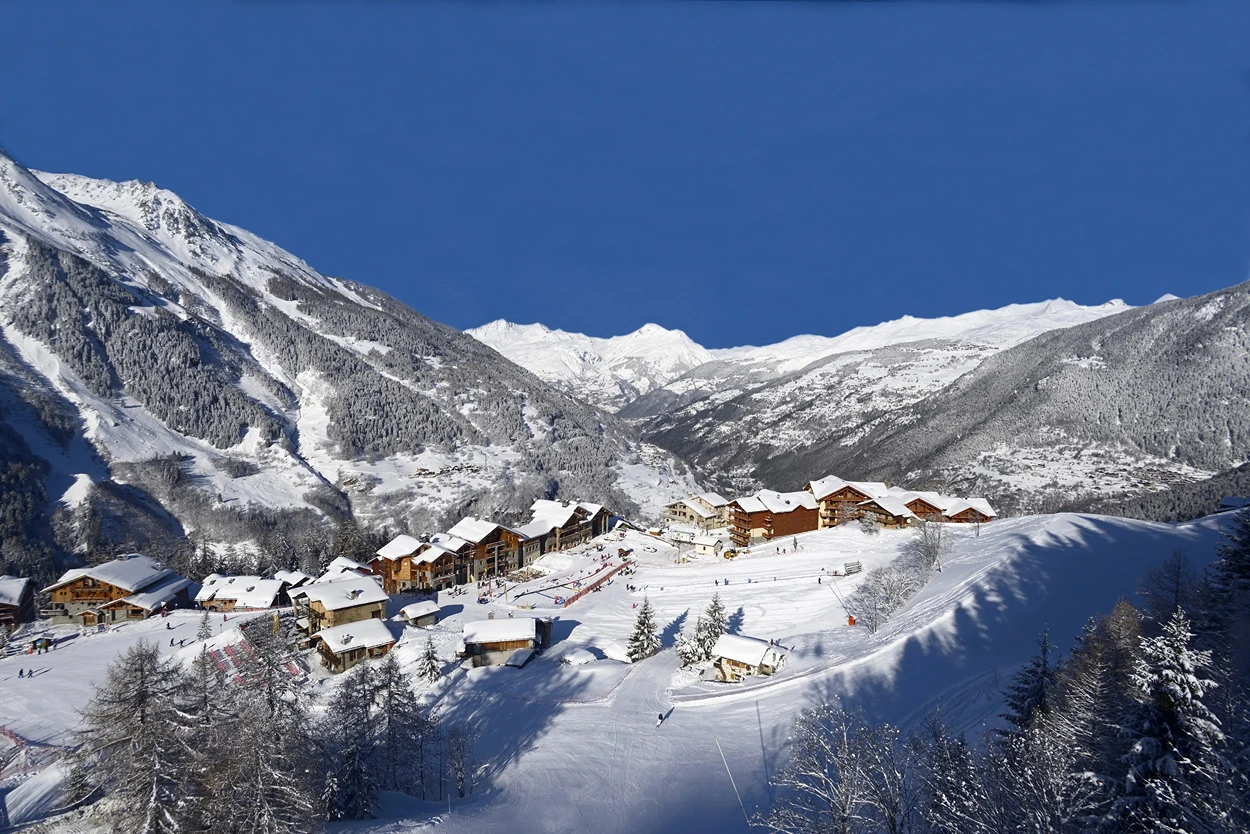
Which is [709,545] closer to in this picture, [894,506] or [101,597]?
[894,506]

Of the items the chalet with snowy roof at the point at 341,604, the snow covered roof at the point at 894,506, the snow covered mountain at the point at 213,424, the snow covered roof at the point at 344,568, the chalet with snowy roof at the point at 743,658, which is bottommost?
the chalet with snowy roof at the point at 743,658

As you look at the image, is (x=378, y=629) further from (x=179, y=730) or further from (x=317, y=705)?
(x=179, y=730)

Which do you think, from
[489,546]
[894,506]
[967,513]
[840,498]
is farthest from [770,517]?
[489,546]

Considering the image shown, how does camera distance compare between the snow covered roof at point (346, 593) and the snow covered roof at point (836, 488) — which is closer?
the snow covered roof at point (346, 593)

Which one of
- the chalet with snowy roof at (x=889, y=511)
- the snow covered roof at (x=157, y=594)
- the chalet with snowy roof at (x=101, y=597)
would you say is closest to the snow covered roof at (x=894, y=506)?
the chalet with snowy roof at (x=889, y=511)

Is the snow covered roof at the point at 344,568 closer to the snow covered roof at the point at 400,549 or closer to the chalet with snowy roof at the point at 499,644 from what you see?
the snow covered roof at the point at 400,549

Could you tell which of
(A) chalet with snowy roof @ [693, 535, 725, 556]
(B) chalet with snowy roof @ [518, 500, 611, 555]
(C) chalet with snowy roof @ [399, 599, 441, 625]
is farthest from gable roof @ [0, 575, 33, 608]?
(A) chalet with snowy roof @ [693, 535, 725, 556]

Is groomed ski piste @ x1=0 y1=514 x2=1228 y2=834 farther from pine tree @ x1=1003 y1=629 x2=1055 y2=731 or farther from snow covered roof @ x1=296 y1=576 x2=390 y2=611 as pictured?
pine tree @ x1=1003 y1=629 x2=1055 y2=731
